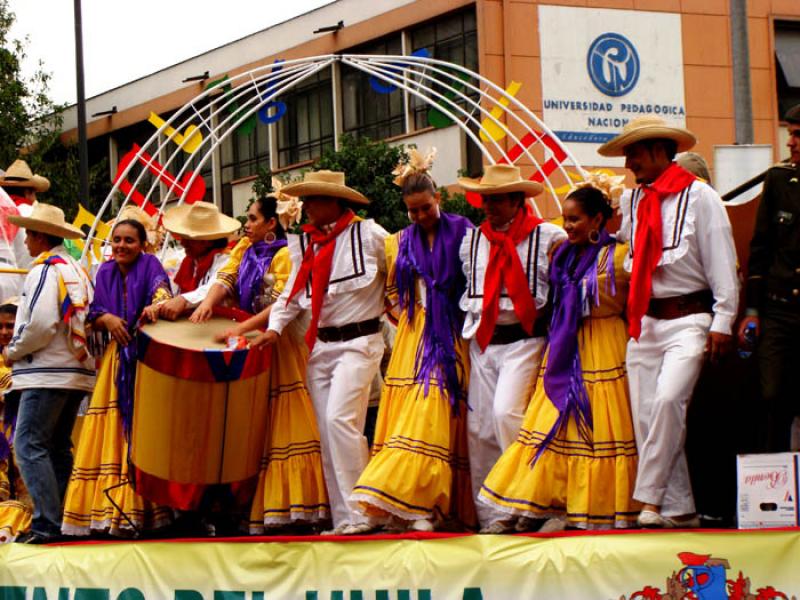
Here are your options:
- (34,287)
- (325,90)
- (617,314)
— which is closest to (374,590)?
(617,314)

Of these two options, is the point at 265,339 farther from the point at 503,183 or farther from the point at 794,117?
the point at 794,117

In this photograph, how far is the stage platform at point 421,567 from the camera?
6082mm

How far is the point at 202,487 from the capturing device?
7820 millimetres

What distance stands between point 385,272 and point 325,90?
24.0m

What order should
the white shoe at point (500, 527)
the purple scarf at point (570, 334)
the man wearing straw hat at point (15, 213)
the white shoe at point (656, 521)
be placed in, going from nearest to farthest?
the white shoe at point (656, 521) → the purple scarf at point (570, 334) → the white shoe at point (500, 527) → the man wearing straw hat at point (15, 213)

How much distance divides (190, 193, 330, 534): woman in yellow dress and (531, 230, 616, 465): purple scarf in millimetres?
1547

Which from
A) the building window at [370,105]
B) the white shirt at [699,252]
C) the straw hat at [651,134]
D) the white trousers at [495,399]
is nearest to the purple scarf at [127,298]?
the white trousers at [495,399]

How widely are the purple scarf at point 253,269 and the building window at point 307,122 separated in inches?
900

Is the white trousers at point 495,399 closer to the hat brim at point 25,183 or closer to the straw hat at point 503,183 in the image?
the straw hat at point 503,183

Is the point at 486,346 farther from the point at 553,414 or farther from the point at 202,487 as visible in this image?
the point at 202,487

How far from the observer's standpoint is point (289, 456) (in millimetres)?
7906

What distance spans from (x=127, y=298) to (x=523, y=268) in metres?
2.53

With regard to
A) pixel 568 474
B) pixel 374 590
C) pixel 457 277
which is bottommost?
pixel 374 590

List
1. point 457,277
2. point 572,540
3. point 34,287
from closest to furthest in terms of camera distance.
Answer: point 572,540 < point 457,277 < point 34,287
